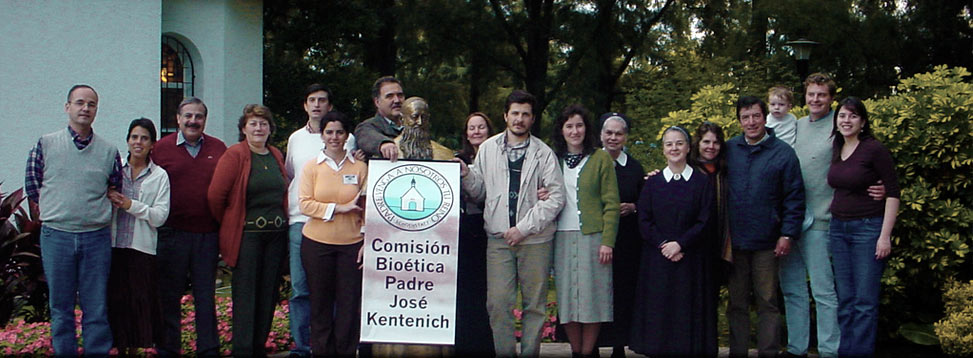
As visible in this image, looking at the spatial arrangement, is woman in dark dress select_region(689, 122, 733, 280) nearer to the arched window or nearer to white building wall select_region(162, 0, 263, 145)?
white building wall select_region(162, 0, 263, 145)

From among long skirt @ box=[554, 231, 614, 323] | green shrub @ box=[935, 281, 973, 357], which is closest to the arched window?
long skirt @ box=[554, 231, 614, 323]

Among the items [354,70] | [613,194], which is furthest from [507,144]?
[354,70]

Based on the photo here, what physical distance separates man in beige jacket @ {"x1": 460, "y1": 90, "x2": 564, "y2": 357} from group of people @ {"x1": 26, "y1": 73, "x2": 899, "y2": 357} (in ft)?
0.04

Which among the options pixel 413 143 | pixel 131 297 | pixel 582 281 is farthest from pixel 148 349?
pixel 582 281

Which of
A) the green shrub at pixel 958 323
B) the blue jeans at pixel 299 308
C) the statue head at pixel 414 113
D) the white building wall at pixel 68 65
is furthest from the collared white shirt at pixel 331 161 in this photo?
the white building wall at pixel 68 65

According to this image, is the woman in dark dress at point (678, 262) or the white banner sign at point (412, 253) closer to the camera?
the white banner sign at point (412, 253)

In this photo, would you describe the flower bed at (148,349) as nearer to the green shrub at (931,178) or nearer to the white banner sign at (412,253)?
the white banner sign at (412,253)

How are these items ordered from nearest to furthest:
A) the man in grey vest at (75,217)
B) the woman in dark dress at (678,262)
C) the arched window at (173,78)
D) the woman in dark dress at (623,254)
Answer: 1. the man in grey vest at (75,217)
2. the woman in dark dress at (678,262)
3. the woman in dark dress at (623,254)
4. the arched window at (173,78)

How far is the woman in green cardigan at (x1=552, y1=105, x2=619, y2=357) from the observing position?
19.3ft

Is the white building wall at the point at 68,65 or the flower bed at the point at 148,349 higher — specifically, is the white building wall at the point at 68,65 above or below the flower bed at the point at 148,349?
above

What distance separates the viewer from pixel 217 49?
1500 cm

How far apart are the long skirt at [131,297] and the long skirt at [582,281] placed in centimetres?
285

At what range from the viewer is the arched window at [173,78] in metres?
15.0

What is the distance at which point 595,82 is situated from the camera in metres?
20.1
